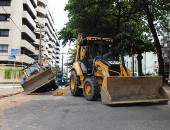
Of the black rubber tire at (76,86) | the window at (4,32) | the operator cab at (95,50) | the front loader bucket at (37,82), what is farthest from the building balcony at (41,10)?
the operator cab at (95,50)

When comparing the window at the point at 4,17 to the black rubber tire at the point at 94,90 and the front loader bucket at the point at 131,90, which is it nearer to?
the black rubber tire at the point at 94,90

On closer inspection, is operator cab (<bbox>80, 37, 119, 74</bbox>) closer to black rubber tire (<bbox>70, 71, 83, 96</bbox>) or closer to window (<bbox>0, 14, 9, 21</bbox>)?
black rubber tire (<bbox>70, 71, 83, 96</bbox>)

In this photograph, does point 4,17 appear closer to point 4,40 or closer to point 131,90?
point 4,40

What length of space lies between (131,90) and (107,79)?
124 centimetres

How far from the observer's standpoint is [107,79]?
45.3 ft

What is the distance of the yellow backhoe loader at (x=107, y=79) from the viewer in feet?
45.9

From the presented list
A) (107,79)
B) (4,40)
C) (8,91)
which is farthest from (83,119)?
(4,40)

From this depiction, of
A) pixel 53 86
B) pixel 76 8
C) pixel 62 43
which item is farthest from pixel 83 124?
pixel 62 43

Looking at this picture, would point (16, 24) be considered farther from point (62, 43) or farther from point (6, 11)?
point (62, 43)

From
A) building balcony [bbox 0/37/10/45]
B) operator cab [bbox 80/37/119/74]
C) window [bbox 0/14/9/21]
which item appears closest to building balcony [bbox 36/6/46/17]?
window [bbox 0/14/9/21]

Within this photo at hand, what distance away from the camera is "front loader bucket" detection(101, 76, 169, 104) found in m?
13.8

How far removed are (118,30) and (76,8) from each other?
526 centimetres

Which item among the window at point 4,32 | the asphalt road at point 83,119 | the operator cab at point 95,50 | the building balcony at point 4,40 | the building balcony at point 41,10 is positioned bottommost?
the asphalt road at point 83,119

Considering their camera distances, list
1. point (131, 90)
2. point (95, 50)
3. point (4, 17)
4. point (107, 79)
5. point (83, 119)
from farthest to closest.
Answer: point (4, 17), point (95, 50), point (131, 90), point (107, 79), point (83, 119)
